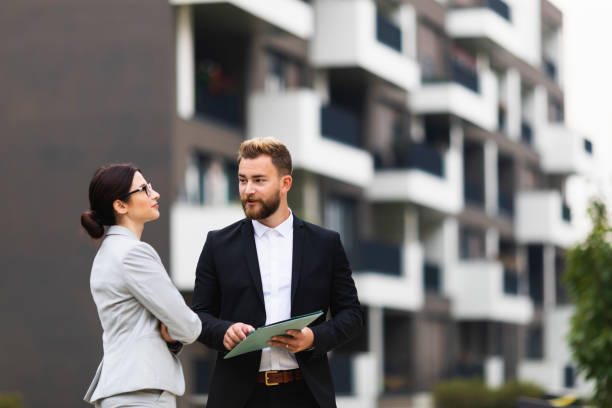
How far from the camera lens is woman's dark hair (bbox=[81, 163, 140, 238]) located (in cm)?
591

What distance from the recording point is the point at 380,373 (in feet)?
119

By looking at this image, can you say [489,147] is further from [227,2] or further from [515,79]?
[227,2]

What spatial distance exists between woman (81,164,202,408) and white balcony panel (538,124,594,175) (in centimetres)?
4819

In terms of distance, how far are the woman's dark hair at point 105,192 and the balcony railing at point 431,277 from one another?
33.9 meters

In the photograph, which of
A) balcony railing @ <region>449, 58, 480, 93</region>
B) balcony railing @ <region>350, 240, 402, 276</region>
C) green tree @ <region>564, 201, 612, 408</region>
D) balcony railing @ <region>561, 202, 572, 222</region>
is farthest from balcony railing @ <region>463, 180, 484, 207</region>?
green tree @ <region>564, 201, 612, 408</region>

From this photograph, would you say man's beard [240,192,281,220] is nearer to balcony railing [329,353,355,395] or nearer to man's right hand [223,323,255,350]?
man's right hand [223,323,255,350]

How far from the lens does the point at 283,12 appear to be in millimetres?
27984

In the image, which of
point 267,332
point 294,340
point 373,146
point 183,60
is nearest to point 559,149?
point 373,146

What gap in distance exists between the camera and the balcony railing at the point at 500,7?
143ft

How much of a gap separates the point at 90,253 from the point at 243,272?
19.8 meters

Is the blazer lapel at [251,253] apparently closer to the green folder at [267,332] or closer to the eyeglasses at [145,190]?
the green folder at [267,332]

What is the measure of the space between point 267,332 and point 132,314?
0.63 meters

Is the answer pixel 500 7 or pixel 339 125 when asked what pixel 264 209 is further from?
pixel 500 7

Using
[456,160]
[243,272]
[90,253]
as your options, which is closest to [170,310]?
[243,272]
